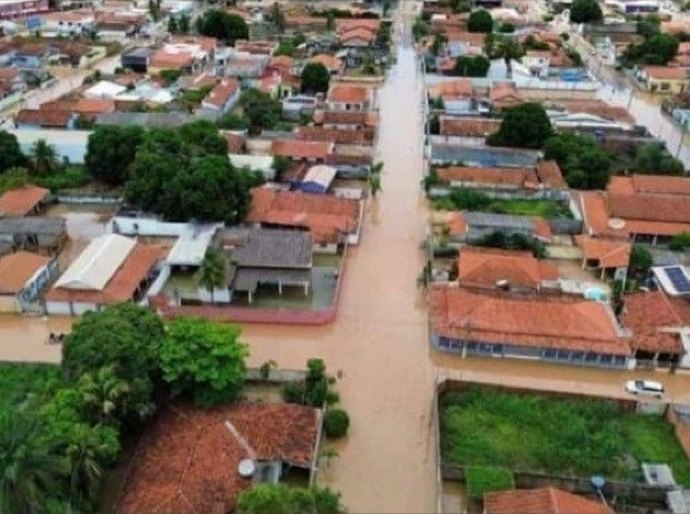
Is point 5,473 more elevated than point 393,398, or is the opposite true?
point 5,473

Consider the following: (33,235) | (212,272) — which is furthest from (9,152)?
(212,272)

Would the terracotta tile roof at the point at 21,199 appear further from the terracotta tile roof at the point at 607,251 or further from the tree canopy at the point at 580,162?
the tree canopy at the point at 580,162

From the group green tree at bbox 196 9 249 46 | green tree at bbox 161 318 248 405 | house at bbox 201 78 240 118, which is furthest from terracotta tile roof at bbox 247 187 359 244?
green tree at bbox 196 9 249 46

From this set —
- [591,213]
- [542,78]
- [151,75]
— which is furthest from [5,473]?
[542,78]

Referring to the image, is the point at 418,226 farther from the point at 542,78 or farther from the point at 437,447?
the point at 542,78

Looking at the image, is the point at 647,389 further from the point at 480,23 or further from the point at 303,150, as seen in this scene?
the point at 480,23

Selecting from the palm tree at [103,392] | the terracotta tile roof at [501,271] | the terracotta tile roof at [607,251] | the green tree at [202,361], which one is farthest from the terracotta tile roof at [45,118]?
the terracotta tile roof at [607,251]
